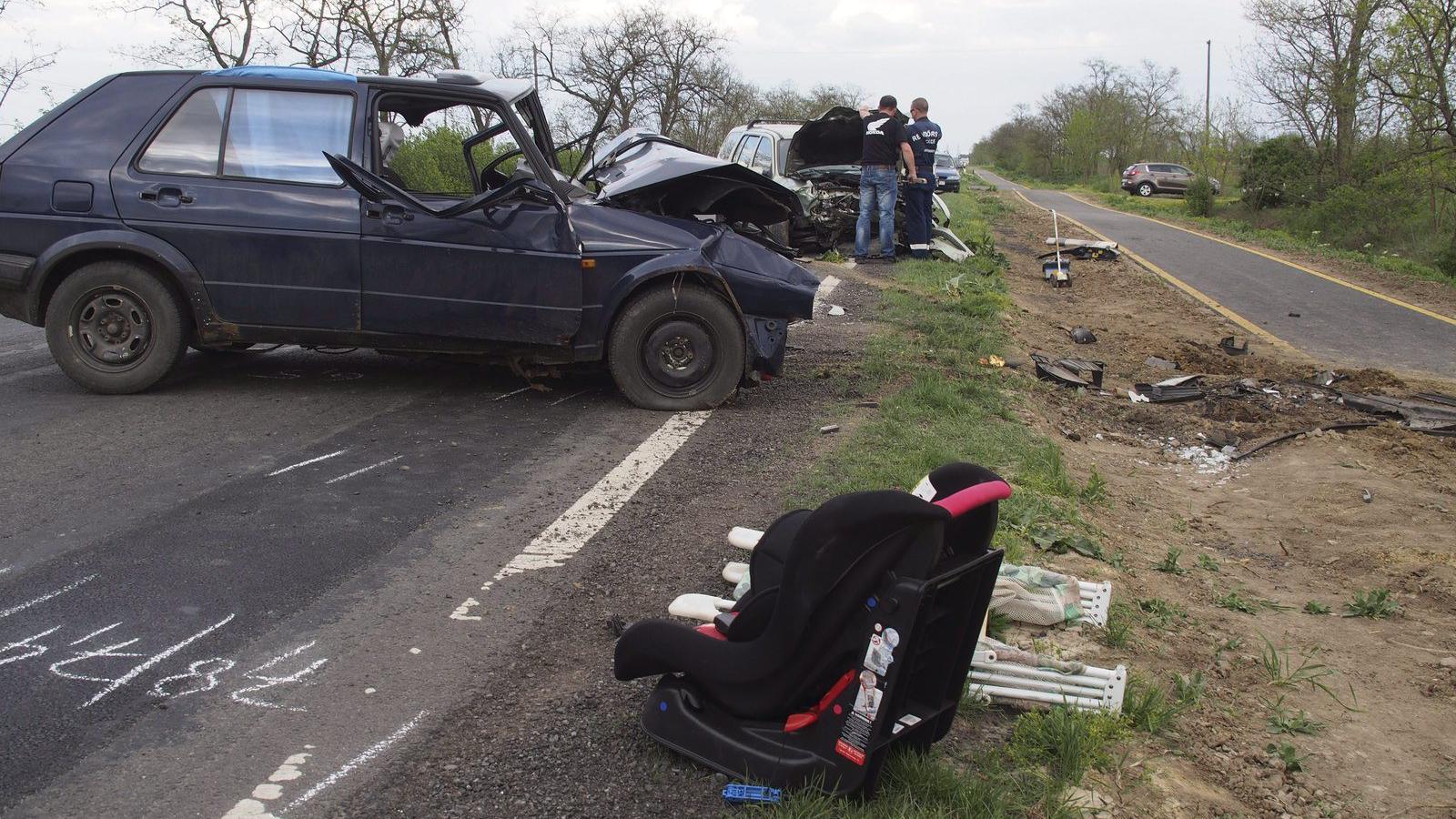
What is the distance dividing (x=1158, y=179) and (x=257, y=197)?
52.3 metres

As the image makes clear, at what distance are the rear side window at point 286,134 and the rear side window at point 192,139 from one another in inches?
3.2

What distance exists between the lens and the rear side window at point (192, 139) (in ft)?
21.8

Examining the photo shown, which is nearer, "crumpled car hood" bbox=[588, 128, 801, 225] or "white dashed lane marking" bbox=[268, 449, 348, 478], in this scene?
"white dashed lane marking" bbox=[268, 449, 348, 478]

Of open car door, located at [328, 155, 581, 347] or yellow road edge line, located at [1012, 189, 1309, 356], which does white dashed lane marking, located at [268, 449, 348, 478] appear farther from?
yellow road edge line, located at [1012, 189, 1309, 356]

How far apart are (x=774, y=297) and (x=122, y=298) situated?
3.96 metres

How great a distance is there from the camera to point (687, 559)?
4.56 metres

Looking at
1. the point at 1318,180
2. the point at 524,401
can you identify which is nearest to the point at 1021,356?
the point at 524,401

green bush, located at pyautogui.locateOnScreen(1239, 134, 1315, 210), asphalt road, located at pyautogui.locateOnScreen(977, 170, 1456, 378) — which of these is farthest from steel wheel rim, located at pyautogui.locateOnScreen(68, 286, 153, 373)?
green bush, located at pyautogui.locateOnScreen(1239, 134, 1315, 210)

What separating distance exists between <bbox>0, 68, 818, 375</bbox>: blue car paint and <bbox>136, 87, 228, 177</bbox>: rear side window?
64mm

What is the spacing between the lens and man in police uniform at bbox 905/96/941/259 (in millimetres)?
14969

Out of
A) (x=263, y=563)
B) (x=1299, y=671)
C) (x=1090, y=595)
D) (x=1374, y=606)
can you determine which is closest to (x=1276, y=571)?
(x=1374, y=606)

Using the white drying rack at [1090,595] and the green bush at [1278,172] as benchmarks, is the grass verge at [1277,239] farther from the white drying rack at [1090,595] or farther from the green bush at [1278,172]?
the white drying rack at [1090,595]

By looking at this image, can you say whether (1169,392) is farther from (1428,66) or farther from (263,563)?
(1428,66)

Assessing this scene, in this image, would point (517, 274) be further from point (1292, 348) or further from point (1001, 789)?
point (1292, 348)
